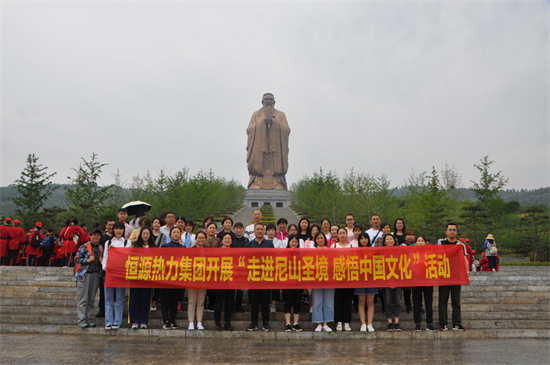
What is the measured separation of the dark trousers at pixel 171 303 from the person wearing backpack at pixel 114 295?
65 centimetres

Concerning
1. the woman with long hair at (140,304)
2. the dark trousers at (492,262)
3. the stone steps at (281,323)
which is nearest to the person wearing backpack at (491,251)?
the dark trousers at (492,262)

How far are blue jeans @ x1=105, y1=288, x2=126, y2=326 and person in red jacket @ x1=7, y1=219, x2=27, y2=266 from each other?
6.78 m

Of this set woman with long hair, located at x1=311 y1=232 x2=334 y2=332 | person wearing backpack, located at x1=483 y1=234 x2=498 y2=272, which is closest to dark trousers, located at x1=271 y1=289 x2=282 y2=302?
woman with long hair, located at x1=311 y1=232 x2=334 y2=332

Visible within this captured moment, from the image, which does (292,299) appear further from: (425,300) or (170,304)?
(425,300)

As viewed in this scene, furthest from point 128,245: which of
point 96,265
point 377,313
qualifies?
point 377,313

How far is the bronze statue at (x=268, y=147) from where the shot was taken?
42719mm

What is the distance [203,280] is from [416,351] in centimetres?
317

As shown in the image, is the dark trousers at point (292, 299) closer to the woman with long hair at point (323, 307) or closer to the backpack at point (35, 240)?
the woman with long hair at point (323, 307)

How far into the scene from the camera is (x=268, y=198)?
43.7m

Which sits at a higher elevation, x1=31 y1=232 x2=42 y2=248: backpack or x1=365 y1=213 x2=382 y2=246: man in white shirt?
x1=365 y1=213 x2=382 y2=246: man in white shirt

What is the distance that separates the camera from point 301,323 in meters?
6.46

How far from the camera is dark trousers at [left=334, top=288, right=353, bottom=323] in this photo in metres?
6.21

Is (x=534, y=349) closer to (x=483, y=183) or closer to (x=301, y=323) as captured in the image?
(x=301, y=323)

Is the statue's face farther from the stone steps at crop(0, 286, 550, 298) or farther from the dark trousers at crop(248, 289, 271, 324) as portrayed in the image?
the dark trousers at crop(248, 289, 271, 324)
